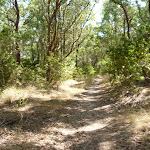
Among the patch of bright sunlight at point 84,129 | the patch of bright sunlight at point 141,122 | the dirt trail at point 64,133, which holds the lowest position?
the patch of bright sunlight at point 84,129

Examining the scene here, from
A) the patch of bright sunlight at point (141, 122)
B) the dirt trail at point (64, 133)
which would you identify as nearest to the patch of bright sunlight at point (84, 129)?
the dirt trail at point (64, 133)

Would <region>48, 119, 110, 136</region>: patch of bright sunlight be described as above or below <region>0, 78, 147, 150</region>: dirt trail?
below

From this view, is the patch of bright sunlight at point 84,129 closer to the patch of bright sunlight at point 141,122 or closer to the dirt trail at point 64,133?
the dirt trail at point 64,133

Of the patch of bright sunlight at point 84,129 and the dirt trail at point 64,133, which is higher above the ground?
the dirt trail at point 64,133

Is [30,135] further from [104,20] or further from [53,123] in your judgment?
[104,20]

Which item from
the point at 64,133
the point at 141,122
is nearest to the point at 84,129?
the point at 64,133

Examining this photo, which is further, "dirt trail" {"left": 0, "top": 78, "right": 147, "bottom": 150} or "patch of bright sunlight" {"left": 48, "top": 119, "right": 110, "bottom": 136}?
"patch of bright sunlight" {"left": 48, "top": 119, "right": 110, "bottom": 136}

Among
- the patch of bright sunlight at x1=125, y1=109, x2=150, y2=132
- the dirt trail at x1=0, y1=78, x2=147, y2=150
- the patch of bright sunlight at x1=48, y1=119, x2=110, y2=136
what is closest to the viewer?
the dirt trail at x1=0, y1=78, x2=147, y2=150

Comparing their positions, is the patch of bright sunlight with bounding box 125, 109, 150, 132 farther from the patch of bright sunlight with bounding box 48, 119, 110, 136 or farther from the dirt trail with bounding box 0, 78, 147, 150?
the patch of bright sunlight with bounding box 48, 119, 110, 136

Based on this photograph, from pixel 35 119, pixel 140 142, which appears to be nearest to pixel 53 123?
pixel 35 119

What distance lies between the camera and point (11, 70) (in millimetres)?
9211

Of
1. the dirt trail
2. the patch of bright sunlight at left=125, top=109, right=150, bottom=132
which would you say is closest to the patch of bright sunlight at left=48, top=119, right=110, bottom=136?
the dirt trail

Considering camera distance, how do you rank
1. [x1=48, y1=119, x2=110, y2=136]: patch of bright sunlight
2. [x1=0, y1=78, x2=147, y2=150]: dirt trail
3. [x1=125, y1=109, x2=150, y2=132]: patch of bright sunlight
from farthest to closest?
[x1=48, y1=119, x2=110, y2=136]: patch of bright sunlight, [x1=125, y1=109, x2=150, y2=132]: patch of bright sunlight, [x1=0, y1=78, x2=147, y2=150]: dirt trail

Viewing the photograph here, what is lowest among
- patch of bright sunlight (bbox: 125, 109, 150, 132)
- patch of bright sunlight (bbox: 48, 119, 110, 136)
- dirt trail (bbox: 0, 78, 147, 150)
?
patch of bright sunlight (bbox: 48, 119, 110, 136)
